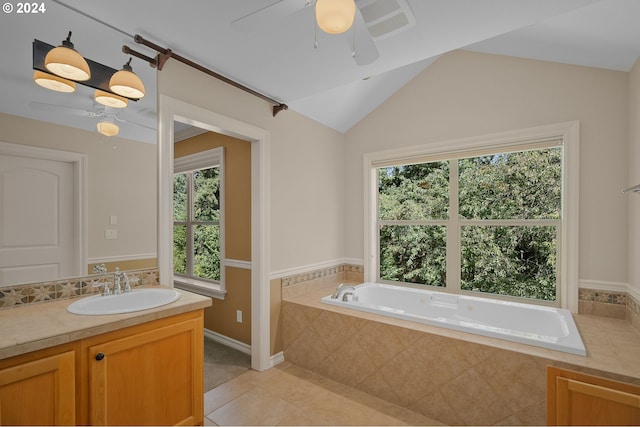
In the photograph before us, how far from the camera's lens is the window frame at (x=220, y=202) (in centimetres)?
334

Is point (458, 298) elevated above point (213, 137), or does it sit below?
below

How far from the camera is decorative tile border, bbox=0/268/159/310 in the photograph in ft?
5.06

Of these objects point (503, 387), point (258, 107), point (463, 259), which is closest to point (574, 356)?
point (503, 387)

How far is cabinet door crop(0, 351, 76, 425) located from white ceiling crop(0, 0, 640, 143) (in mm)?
1233

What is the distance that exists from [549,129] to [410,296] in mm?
1908

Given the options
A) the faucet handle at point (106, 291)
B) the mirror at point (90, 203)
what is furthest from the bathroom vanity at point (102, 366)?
the mirror at point (90, 203)

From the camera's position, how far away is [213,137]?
3.45m

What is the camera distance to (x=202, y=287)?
11.5 ft

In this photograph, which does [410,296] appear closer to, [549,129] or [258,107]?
[549,129]

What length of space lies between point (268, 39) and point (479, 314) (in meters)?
2.78

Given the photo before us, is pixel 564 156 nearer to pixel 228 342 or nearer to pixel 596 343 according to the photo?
pixel 596 343

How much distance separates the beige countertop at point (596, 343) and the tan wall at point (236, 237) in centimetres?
109

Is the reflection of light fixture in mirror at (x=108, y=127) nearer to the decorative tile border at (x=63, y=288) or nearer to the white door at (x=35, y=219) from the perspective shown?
the white door at (x=35, y=219)

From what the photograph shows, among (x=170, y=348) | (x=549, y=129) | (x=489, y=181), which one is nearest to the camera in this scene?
(x=170, y=348)
